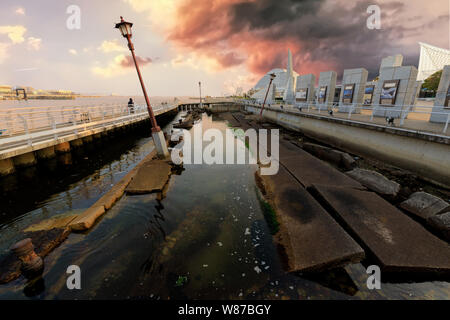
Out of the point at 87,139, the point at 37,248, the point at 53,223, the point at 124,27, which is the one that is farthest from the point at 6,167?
the point at 124,27

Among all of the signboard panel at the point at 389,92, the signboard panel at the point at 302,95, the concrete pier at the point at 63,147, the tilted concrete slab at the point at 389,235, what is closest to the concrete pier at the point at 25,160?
the concrete pier at the point at 63,147

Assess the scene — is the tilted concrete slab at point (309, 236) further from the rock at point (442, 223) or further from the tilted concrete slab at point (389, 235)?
the rock at point (442, 223)

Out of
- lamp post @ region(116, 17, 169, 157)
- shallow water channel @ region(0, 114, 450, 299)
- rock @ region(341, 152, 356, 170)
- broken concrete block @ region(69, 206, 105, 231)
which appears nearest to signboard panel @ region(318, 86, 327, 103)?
rock @ region(341, 152, 356, 170)

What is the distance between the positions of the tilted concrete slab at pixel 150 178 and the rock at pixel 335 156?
29.9 feet

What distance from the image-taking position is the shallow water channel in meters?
3.41

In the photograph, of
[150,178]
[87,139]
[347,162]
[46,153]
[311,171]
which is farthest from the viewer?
[87,139]

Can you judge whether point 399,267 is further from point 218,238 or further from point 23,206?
point 23,206

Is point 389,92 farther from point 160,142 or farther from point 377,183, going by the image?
point 160,142

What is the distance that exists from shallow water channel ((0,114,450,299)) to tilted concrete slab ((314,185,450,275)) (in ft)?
1.20

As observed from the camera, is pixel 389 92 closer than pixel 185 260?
No

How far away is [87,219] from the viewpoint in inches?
200

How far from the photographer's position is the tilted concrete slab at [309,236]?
3797mm

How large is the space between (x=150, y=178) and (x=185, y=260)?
183 inches
